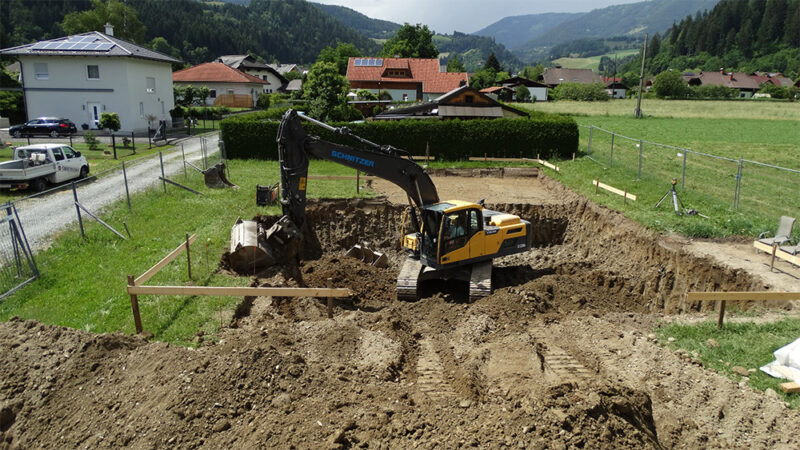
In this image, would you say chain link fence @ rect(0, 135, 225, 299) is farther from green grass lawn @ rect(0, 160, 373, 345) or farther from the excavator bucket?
the excavator bucket

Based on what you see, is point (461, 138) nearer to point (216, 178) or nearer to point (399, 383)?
point (216, 178)

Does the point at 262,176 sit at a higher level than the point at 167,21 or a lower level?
lower

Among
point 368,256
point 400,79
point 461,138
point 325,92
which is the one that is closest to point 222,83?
point 400,79

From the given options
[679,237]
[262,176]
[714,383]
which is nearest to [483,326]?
[714,383]

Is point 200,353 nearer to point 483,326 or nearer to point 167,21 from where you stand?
point 483,326

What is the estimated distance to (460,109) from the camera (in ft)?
120

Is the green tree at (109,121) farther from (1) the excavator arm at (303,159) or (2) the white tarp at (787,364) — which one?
(2) the white tarp at (787,364)

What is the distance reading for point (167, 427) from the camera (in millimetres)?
7262

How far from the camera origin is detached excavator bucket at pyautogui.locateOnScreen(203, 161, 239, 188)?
2178 cm

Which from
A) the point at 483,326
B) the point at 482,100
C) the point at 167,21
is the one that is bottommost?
the point at 483,326

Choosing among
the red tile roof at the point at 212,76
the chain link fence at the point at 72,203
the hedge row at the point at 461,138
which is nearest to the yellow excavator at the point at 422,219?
the chain link fence at the point at 72,203

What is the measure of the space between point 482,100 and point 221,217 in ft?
82.1

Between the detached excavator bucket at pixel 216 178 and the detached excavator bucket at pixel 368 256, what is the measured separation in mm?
7446

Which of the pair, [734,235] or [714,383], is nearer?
[714,383]
